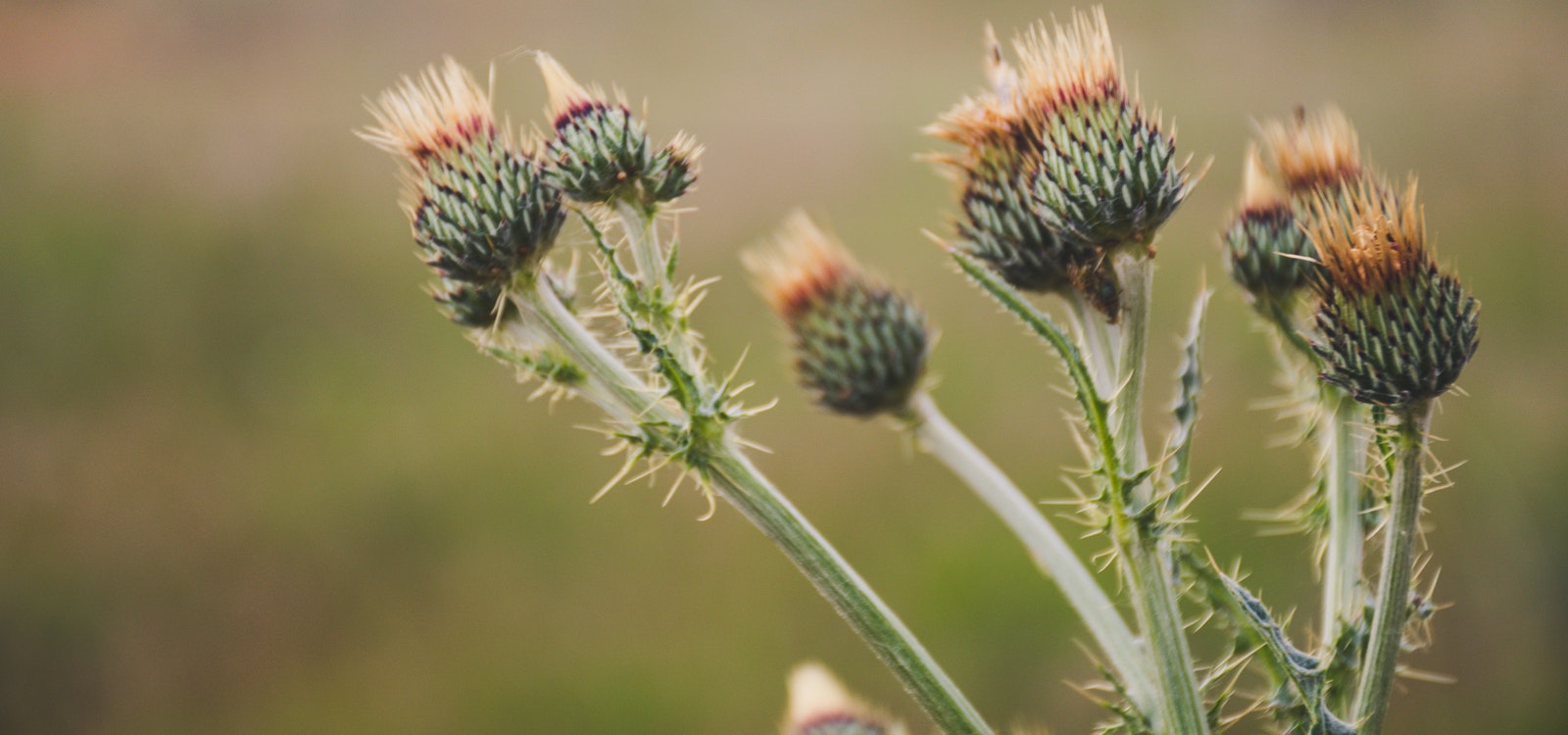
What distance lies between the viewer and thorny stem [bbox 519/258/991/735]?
103 centimetres

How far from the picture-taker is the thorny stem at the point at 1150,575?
3.26 feet

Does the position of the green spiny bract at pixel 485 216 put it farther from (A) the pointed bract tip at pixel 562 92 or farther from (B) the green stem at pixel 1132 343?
(B) the green stem at pixel 1132 343

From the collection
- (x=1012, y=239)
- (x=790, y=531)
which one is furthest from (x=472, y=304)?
(x=1012, y=239)

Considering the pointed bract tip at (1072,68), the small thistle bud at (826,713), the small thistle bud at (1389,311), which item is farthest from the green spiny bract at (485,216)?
the small thistle bud at (1389,311)

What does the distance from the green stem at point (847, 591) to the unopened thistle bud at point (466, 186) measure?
38 cm

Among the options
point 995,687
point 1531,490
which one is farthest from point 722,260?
point 1531,490

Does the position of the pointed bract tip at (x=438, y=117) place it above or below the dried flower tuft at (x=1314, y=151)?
above

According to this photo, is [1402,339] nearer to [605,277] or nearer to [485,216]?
[605,277]

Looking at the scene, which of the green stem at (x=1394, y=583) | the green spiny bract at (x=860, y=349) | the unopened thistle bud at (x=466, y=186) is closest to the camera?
the green stem at (x=1394, y=583)

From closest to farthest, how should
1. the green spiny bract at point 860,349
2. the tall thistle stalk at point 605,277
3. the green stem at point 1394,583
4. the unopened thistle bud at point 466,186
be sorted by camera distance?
the green stem at point 1394,583, the tall thistle stalk at point 605,277, the unopened thistle bud at point 466,186, the green spiny bract at point 860,349

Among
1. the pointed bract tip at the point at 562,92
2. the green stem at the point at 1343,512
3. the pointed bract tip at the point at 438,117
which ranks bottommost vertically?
the green stem at the point at 1343,512

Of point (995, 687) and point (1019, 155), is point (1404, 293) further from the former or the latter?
point (995, 687)

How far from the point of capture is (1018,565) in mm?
4285

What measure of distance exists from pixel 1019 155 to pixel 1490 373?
520 centimetres
